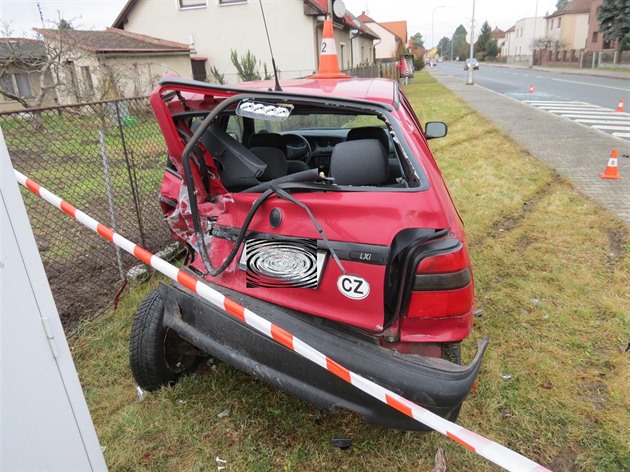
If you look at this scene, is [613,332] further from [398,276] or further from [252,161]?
[252,161]

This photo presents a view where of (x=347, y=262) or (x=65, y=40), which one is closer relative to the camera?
(x=347, y=262)

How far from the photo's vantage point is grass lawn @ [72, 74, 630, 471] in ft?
7.39

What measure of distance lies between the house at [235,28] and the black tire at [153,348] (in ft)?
60.0

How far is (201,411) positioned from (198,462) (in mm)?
338

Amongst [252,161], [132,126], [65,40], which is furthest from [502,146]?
[65,40]

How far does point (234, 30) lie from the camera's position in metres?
20.5

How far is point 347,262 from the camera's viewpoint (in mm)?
1871

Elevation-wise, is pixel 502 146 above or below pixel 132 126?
below

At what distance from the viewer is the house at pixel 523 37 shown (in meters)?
70.2

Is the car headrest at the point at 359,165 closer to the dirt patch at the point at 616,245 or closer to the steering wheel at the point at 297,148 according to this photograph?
the steering wheel at the point at 297,148

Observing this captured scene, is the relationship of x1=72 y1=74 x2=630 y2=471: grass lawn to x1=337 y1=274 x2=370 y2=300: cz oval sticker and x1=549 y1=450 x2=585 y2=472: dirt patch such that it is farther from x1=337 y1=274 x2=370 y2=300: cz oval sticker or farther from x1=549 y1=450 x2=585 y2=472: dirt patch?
x1=337 y1=274 x2=370 y2=300: cz oval sticker

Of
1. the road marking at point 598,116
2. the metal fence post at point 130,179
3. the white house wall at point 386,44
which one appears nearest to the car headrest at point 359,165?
the metal fence post at point 130,179

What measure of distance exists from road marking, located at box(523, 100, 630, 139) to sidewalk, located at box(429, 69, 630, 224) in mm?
445

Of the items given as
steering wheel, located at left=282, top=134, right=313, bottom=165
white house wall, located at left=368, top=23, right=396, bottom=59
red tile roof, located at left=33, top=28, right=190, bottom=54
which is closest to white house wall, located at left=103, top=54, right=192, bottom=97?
red tile roof, located at left=33, top=28, right=190, bottom=54
